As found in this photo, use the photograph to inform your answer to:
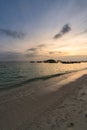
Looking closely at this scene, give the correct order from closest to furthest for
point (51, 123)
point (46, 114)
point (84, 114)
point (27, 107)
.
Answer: point (51, 123)
point (84, 114)
point (46, 114)
point (27, 107)

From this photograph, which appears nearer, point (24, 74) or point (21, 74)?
point (24, 74)

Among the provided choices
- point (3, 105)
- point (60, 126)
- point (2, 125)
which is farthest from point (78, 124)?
point (3, 105)

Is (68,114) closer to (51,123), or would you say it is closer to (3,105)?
(51,123)

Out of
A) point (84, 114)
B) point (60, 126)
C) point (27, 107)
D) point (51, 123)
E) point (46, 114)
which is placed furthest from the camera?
point (27, 107)

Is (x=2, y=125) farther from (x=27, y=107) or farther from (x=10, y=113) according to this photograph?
(x=27, y=107)

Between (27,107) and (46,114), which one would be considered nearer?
(46,114)

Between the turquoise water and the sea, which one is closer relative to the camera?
the sea

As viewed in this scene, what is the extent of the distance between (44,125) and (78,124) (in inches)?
→ 68.5

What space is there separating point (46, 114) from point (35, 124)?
1425mm

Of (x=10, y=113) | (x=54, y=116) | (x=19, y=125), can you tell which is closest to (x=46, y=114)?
(x=54, y=116)

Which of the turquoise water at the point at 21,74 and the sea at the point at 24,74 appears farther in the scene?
the turquoise water at the point at 21,74

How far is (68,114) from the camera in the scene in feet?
25.9

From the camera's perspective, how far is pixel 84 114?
24.8ft

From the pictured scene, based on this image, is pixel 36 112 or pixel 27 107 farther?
pixel 27 107
